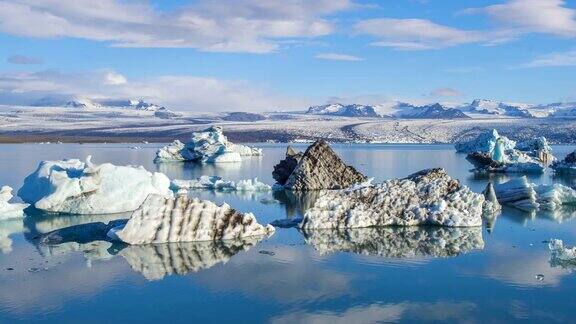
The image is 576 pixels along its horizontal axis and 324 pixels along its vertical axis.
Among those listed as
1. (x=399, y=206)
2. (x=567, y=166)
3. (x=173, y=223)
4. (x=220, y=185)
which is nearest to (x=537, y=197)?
(x=399, y=206)

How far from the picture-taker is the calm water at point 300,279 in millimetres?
5395

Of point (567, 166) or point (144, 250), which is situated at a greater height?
point (144, 250)

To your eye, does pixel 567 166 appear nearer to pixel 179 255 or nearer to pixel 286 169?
pixel 286 169

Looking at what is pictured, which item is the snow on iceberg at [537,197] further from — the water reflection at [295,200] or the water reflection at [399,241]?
the water reflection at [295,200]

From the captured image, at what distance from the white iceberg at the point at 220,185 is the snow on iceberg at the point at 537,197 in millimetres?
5090

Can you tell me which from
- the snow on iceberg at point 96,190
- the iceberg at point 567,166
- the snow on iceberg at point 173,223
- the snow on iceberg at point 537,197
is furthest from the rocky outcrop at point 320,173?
the iceberg at point 567,166

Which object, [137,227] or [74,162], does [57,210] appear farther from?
[137,227]

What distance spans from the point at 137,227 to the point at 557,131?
75.0m

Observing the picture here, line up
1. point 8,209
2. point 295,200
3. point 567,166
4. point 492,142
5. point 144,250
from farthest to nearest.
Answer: point 492,142 < point 567,166 < point 295,200 < point 8,209 < point 144,250

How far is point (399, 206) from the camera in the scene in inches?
375

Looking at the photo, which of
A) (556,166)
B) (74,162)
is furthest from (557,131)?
(74,162)

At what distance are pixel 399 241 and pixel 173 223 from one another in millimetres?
2749

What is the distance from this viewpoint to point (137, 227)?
790 centimetres

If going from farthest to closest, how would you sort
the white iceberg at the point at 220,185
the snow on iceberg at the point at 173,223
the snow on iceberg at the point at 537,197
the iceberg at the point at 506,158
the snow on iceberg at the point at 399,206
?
the iceberg at the point at 506,158
the white iceberg at the point at 220,185
the snow on iceberg at the point at 537,197
the snow on iceberg at the point at 399,206
the snow on iceberg at the point at 173,223
